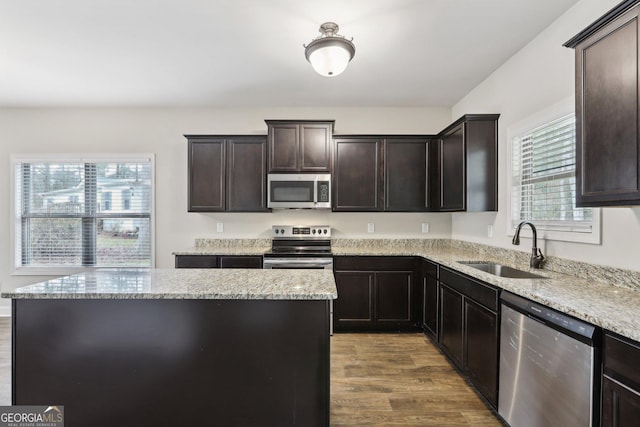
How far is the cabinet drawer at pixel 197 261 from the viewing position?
3506 mm

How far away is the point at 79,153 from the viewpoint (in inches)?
161

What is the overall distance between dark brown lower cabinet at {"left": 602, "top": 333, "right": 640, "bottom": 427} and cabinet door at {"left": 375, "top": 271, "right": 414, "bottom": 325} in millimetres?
2241

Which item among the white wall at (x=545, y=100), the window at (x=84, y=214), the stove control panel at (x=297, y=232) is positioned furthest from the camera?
the window at (x=84, y=214)

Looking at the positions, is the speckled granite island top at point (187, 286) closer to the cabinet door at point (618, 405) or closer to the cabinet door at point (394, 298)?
the cabinet door at point (618, 405)

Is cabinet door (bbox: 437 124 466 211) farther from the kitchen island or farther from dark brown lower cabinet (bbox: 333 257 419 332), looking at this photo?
the kitchen island

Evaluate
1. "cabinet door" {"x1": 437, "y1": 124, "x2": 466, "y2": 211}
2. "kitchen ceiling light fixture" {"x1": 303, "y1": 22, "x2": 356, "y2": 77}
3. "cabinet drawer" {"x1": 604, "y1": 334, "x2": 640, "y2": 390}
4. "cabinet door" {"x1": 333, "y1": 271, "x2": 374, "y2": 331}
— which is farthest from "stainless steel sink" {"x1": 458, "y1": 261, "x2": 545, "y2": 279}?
"kitchen ceiling light fixture" {"x1": 303, "y1": 22, "x2": 356, "y2": 77}

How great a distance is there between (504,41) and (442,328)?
255cm

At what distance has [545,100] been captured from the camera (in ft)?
7.81

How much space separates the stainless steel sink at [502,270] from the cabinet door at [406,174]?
110 centimetres

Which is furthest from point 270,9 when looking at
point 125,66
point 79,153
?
point 79,153

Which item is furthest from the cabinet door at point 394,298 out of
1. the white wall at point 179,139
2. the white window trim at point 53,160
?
the white window trim at point 53,160

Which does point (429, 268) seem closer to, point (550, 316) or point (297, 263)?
point (297, 263)

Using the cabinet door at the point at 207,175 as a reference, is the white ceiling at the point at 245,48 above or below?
above

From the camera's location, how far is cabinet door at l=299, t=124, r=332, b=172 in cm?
373
